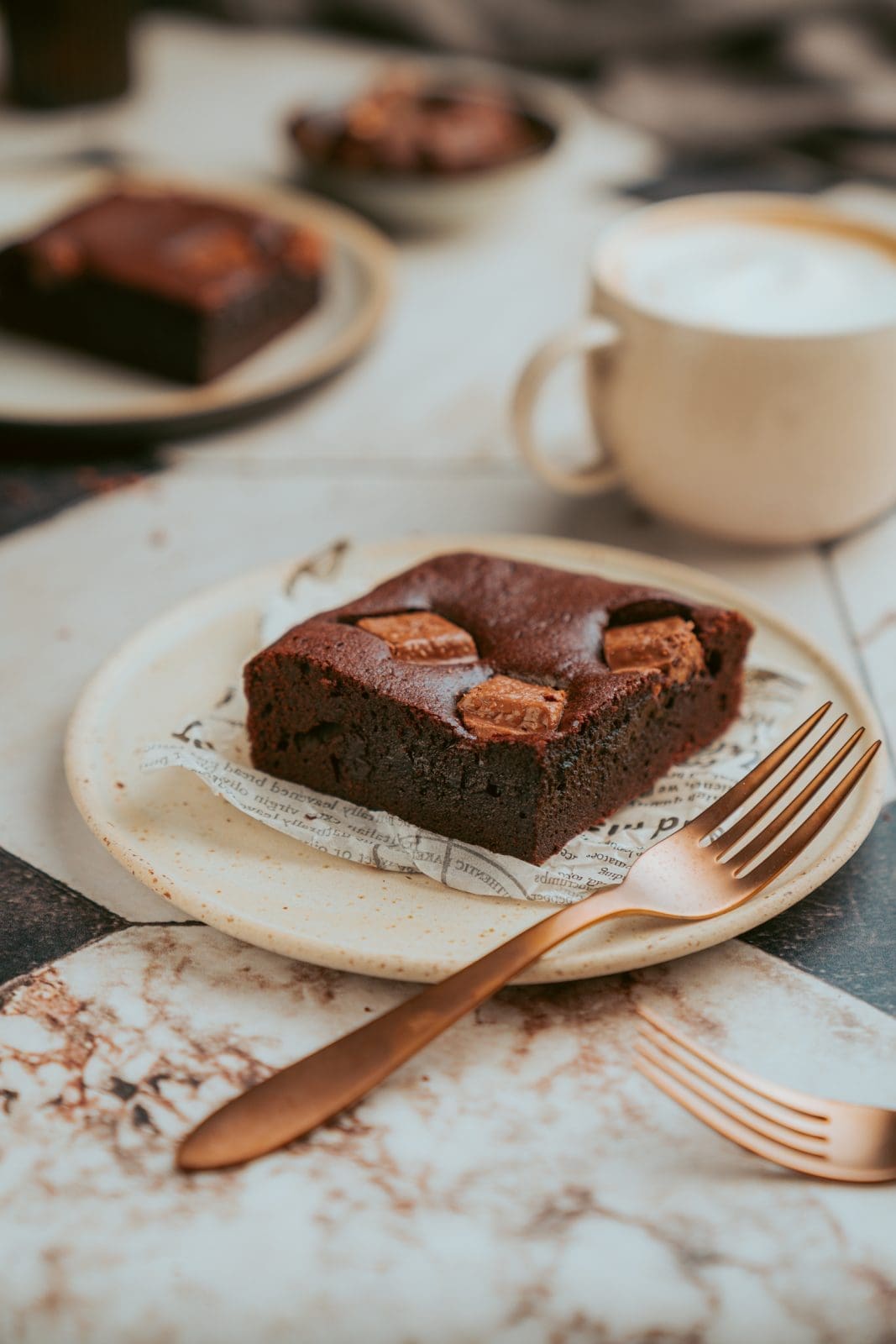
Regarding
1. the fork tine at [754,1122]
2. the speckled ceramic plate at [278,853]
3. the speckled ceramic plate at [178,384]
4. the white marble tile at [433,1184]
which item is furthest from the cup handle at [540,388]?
the fork tine at [754,1122]

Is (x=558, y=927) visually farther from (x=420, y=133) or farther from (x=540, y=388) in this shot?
(x=420, y=133)

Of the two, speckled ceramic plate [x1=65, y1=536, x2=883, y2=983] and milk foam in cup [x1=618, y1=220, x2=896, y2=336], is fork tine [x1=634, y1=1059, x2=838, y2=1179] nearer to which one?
speckled ceramic plate [x1=65, y1=536, x2=883, y2=983]

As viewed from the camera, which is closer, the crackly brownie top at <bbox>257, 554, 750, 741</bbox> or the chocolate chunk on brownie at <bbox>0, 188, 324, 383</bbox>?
the crackly brownie top at <bbox>257, 554, 750, 741</bbox>

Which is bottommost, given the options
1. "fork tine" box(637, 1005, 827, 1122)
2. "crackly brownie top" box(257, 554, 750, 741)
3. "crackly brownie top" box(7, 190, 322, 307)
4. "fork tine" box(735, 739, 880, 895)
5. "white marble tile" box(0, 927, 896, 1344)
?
"white marble tile" box(0, 927, 896, 1344)

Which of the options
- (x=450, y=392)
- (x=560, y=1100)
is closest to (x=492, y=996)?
(x=560, y=1100)

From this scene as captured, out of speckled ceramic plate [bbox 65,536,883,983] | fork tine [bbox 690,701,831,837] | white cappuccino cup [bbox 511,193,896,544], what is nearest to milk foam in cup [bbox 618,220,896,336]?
white cappuccino cup [bbox 511,193,896,544]

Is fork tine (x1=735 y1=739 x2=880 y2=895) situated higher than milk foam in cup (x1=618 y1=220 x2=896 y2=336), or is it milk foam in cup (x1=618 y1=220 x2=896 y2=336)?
milk foam in cup (x1=618 y1=220 x2=896 y2=336)

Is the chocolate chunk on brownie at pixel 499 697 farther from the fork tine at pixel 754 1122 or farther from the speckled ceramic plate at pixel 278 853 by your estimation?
the fork tine at pixel 754 1122
